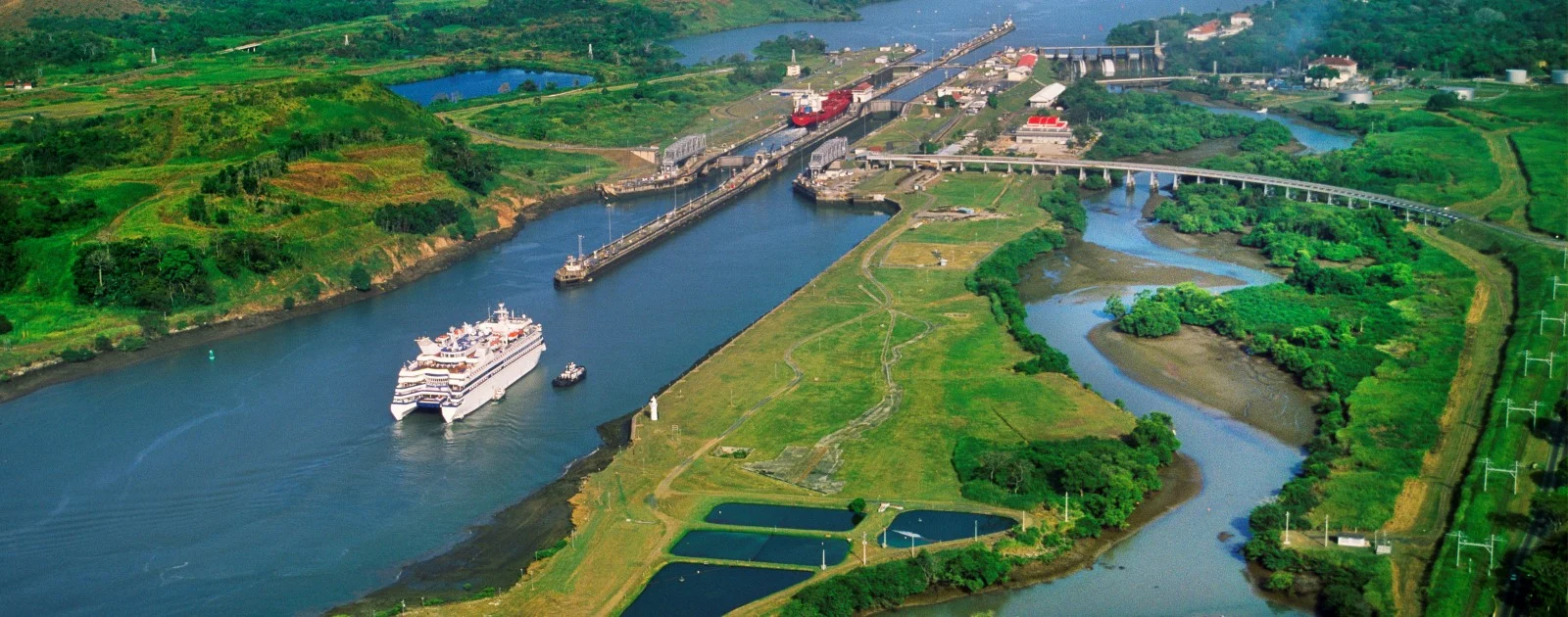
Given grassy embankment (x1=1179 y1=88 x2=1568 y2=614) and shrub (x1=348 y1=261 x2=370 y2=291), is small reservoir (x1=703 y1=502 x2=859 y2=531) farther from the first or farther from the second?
shrub (x1=348 y1=261 x2=370 y2=291)

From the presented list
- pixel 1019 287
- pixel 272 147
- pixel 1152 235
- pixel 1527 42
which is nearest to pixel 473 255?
pixel 272 147

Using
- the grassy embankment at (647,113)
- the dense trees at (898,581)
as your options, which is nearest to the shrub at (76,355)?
the dense trees at (898,581)

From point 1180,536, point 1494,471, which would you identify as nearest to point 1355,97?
point 1494,471

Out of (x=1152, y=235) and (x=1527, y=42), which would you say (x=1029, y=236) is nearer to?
(x=1152, y=235)

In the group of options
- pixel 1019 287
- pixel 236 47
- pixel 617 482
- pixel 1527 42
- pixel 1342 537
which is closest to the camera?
pixel 1342 537

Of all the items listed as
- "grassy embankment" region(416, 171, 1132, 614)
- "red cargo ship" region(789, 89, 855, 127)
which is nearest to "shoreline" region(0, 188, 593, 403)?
"grassy embankment" region(416, 171, 1132, 614)

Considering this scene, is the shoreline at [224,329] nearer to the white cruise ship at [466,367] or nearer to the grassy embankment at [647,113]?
the white cruise ship at [466,367]
